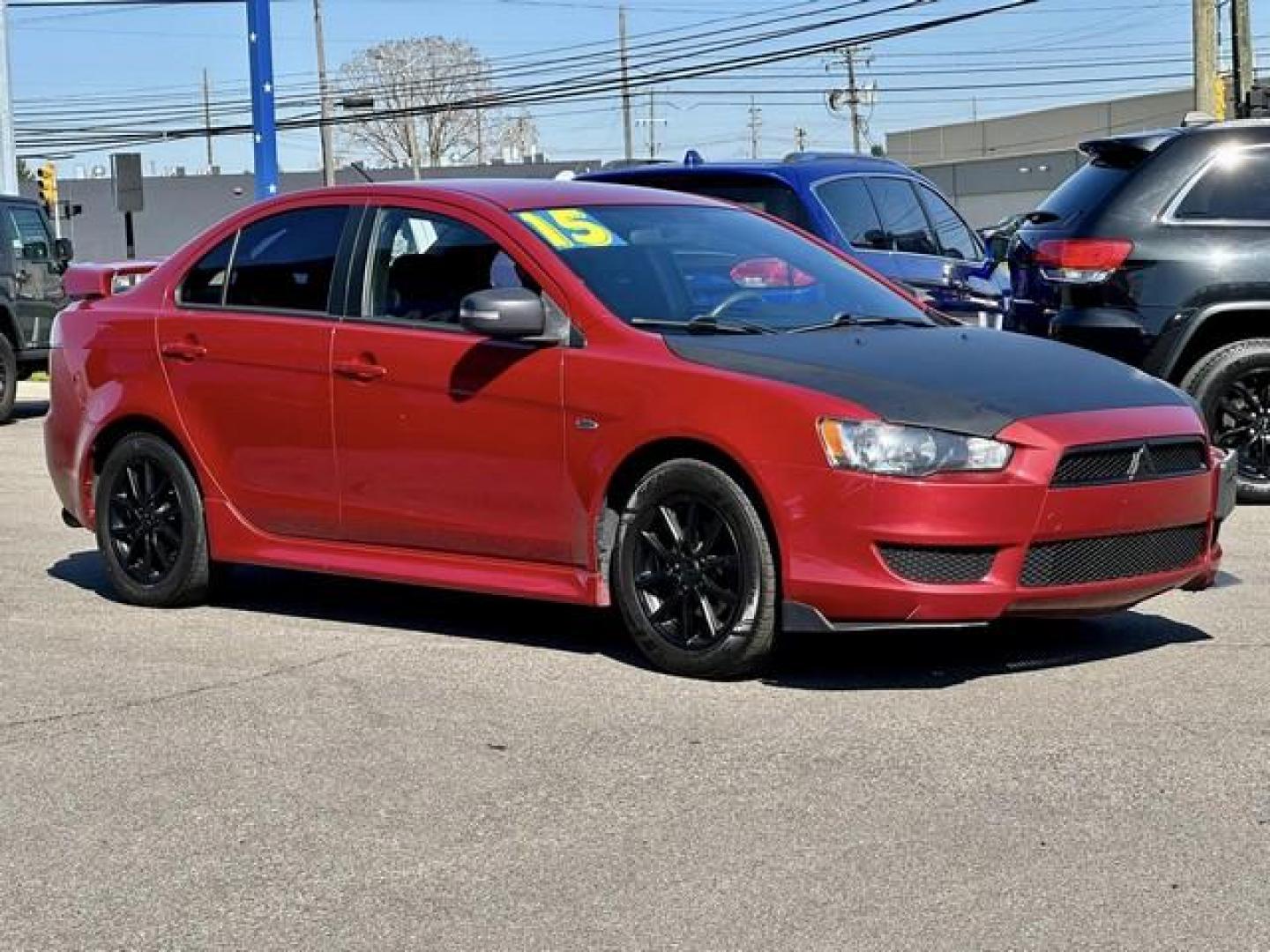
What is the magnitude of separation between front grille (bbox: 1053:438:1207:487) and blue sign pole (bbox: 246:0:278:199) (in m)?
20.8

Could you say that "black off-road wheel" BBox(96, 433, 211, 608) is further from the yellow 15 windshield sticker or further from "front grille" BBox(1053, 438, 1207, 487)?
"front grille" BBox(1053, 438, 1207, 487)

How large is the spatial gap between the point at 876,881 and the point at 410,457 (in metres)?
3.02

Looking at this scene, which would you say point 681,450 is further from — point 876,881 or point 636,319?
point 876,881

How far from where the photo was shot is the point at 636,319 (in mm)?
6613

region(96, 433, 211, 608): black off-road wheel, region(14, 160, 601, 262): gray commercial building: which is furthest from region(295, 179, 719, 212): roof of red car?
region(14, 160, 601, 262): gray commercial building

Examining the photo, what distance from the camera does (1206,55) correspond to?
89.3 feet

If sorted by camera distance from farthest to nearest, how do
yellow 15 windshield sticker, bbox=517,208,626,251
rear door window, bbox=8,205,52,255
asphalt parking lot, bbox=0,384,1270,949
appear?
1. rear door window, bbox=8,205,52,255
2. yellow 15 windshield sticker, bbox=517,208,626,251
3. asphalt parking lot, bbox=0,384,1270,949

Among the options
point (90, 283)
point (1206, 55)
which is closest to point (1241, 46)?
point (1206, 55)

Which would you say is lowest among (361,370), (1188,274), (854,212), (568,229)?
(361,370)

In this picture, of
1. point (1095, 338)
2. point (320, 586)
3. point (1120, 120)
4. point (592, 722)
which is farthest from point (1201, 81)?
point (1120, 120)

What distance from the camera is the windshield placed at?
6723mm

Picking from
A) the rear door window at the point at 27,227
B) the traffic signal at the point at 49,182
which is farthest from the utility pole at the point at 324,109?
the rear door window at the point at 27,227

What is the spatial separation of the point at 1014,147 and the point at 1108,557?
99.1m

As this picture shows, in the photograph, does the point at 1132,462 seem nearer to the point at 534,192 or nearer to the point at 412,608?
the point at 534,192
